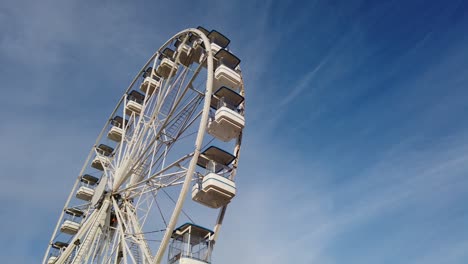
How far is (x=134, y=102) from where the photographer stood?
20.8 meters

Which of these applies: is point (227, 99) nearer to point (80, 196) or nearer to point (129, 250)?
point (129, 250)

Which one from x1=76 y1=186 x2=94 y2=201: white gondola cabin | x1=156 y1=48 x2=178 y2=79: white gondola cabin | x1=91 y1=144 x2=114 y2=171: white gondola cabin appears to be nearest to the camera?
x1=156 y1=48 x2=178 y2=79: white gondola cabin

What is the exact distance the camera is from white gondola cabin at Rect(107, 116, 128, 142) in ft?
71.3

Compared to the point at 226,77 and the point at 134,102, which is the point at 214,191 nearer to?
the point at 226,77

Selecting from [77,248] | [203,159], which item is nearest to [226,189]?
[203,159]

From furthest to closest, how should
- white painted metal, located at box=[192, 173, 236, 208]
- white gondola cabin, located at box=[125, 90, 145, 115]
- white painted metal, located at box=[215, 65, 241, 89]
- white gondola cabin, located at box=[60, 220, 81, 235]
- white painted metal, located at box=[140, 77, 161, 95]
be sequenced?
white gondola cabin, located at box=[60, 220, 81, 235] → white gondola cabin, located at box=[125, 90, 145, 115] → white painted metal, located at box=[140, 77, 161, 95] → white painted metal, located at box=[215, 65, 241, 89] → white painted metal, located at box=[192, 173, 236, 208]

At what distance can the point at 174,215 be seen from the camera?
1078cm

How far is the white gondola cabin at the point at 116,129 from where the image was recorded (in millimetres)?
21734

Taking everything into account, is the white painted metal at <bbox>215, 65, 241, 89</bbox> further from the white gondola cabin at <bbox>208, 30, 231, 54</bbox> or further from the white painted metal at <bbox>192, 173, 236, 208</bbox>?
the white painted metal at <bbox>192, 173, 236, 208</bbox>

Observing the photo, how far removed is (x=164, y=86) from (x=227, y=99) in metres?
4.86

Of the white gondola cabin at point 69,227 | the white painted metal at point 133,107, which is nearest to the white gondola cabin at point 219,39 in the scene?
the white painted metal at point 133,107

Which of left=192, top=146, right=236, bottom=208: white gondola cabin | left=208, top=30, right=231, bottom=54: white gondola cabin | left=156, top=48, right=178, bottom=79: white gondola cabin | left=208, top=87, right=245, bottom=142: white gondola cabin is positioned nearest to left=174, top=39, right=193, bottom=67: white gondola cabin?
left=156, top=48, right=178, bottom=79: white gondola cabin

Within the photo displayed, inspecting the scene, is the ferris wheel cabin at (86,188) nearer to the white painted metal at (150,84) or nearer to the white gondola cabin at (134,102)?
the white gondola cabin at (134,102)

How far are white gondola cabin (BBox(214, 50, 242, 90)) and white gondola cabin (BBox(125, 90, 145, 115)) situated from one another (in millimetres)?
7107
